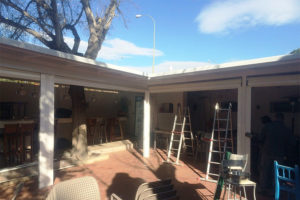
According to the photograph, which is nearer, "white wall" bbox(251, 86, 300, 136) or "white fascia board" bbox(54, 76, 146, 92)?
"white fascia board" bbox(54, 76, 146, 92)

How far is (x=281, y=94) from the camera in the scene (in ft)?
22.7

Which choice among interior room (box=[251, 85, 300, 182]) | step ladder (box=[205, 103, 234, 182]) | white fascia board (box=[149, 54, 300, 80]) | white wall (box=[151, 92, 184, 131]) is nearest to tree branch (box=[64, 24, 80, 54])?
white wall (box=[151, 92, 184, 131])

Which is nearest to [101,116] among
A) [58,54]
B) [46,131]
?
[46,131]

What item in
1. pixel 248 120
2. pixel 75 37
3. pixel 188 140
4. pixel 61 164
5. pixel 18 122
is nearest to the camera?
pixel 248 120

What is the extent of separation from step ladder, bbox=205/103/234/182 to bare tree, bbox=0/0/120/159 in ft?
12.8

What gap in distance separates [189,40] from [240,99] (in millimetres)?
10649

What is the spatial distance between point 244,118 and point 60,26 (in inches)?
266

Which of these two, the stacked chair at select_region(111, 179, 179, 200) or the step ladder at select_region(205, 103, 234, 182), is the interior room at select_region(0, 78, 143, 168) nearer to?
the step ladder at select_region(205, 103, 234, 182)

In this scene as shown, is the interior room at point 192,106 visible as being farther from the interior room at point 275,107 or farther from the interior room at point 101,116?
the interior room at point 101,116

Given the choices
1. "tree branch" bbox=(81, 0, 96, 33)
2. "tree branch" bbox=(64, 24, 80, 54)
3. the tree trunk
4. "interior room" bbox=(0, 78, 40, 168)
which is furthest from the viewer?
"tree branch" bbox=(64, 24, 80, 54)

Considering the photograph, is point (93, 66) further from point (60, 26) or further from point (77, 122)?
point (60, 26)

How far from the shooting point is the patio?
377cm

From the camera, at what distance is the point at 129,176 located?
15.6ft

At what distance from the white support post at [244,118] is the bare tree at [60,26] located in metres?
4.64
